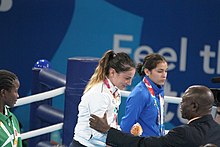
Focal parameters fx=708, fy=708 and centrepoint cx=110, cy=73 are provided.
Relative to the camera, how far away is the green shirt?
3875 mm

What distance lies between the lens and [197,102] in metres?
3.69

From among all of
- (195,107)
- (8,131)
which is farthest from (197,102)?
(8,131)

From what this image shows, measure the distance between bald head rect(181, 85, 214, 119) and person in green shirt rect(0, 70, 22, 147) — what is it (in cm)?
96

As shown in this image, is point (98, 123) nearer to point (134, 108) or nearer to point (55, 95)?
point (134, 108)

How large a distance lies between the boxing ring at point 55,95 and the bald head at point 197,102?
5.53 ft

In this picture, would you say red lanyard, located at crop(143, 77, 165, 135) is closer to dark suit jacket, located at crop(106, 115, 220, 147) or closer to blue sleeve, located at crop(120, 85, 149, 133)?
blue sleeve, located at crop(120, 85, 149, 133)

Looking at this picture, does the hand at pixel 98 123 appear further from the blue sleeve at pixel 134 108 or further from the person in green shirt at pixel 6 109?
the blue sleeve at pixel 134 108

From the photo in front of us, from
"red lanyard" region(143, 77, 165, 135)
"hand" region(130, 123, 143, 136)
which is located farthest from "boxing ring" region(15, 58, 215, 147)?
"hand" region(130, 123, 143, 136)

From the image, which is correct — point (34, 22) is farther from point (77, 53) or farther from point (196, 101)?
point (196, 101)

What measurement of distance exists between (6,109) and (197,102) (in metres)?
1.09

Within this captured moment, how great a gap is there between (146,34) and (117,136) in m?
4.15

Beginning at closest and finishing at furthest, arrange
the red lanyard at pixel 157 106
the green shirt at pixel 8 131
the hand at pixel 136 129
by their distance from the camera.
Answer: the green shirt at pixel 8 131 < the hand at pixel 136 129 < the red lanyard at pixel 157 106

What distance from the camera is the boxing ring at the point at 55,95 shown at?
532 cm

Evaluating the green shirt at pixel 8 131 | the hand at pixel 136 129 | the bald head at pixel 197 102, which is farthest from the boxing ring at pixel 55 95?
the bald head at pixel 197 102
